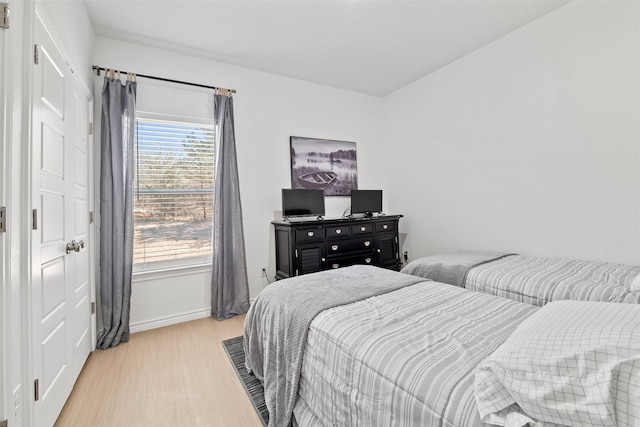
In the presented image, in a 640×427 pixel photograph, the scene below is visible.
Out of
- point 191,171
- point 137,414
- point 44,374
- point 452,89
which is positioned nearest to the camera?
point 44,374

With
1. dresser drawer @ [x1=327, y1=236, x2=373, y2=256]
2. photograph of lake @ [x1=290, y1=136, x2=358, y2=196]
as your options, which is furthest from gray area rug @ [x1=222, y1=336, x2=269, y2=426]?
photograph of lake @ [x1=290, y1=136, x2=358, y2=196]

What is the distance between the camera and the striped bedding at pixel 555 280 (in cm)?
179

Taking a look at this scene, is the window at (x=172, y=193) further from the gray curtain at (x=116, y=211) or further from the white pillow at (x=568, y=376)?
the white pillow at (x=568, y=376)

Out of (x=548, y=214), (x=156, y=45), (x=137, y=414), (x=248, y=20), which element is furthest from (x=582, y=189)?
(x=156, y=45)

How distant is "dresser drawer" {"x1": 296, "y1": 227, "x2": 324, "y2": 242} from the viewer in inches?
127

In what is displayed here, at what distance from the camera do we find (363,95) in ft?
14.3

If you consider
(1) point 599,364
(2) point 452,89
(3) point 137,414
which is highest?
(2) point 452,89

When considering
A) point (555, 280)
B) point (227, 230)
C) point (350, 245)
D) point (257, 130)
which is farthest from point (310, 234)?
point (555, 280)

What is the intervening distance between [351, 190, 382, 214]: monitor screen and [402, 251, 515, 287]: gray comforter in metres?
1.28

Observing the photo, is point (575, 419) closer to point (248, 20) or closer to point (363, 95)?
point (248, 20)

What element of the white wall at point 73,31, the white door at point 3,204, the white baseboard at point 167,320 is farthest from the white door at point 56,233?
the white baseboard at point 167,320

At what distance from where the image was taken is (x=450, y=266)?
8.33ft

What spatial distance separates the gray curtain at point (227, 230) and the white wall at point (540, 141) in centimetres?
242

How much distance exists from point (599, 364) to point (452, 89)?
348 cm
